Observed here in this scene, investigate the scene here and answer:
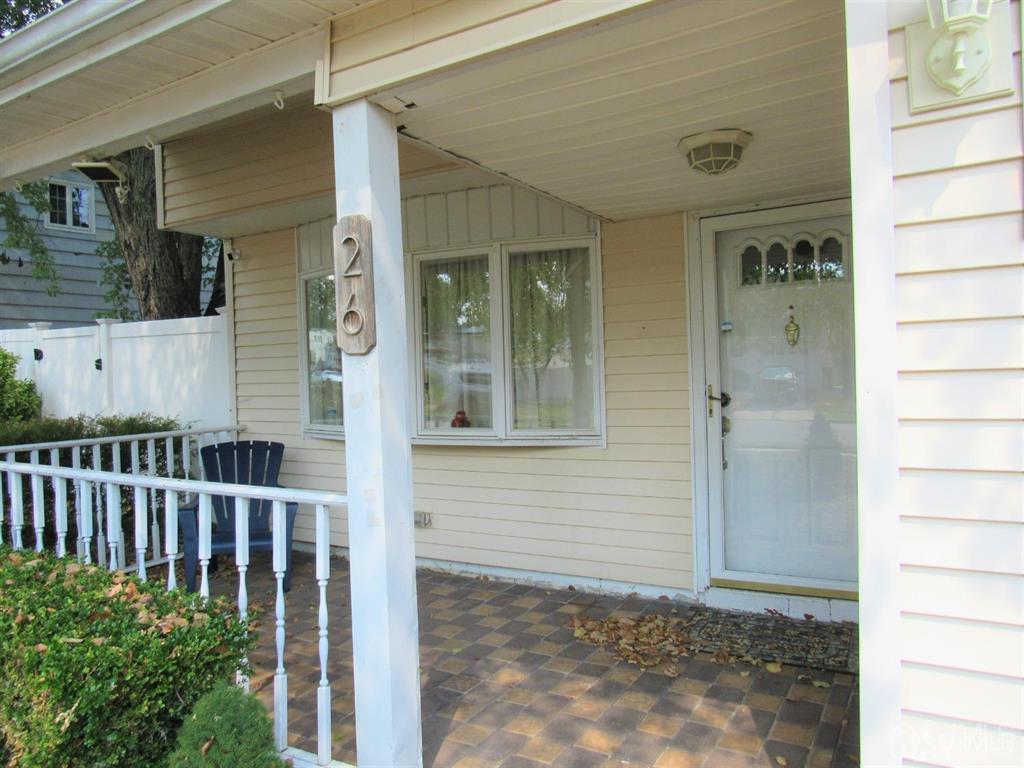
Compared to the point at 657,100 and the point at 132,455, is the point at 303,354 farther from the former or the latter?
the point at 657,100

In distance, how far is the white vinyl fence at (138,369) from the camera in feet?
19.3

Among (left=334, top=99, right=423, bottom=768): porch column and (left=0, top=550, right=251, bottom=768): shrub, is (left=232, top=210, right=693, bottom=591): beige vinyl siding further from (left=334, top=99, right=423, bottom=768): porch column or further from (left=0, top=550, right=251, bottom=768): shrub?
(left=0, top=550, right=251, bottom=768): shrub

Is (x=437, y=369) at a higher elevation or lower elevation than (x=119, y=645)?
higher

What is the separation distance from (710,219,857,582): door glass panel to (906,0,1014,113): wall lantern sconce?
7.08 ft

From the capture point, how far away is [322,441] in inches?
206

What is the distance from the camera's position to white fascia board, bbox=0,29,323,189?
244 cm

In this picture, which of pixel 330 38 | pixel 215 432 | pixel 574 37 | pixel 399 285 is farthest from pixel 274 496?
pixel 215 432

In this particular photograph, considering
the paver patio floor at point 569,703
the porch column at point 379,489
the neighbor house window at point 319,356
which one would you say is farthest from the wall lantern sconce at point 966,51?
the neighbor house window at point 319,356

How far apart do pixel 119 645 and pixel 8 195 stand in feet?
27.7

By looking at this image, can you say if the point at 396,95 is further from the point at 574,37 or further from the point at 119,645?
the point at 119,645

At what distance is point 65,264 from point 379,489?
10502 mm

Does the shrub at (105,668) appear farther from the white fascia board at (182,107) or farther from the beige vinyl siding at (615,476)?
the beige vinyl siding at (615,476)

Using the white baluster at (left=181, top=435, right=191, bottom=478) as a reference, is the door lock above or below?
above

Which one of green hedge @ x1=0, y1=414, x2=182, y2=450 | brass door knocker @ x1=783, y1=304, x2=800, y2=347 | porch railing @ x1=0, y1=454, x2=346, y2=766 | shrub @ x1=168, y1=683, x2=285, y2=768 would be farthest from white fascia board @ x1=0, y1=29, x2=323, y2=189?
brass door knocker @ x1=783, y1=304, x2=800, y2=347
